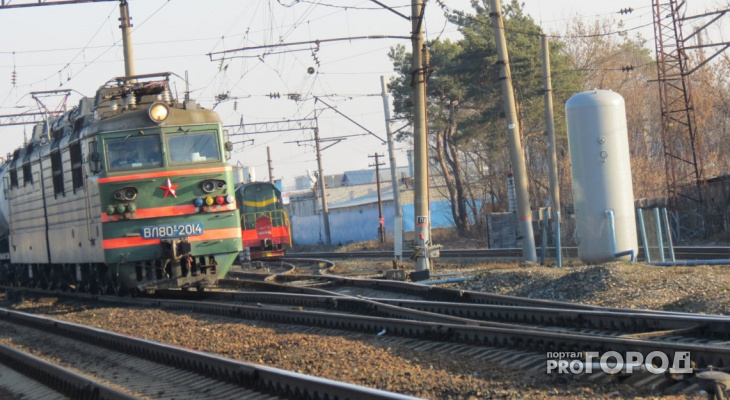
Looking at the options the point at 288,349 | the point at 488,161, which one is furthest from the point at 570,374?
the point at 488,161

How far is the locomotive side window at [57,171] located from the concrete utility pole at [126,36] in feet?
22.6

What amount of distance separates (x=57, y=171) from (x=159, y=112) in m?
3.47

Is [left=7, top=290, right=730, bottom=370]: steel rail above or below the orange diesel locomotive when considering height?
below

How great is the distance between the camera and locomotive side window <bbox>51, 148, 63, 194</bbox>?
16.4 metres

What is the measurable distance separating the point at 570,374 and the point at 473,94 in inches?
1371

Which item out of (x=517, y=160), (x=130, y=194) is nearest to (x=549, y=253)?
(x=517, y=160)

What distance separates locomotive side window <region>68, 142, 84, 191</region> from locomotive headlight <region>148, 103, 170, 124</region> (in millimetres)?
1717

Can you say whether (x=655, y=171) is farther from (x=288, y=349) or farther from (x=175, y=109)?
(x=288, y=349)

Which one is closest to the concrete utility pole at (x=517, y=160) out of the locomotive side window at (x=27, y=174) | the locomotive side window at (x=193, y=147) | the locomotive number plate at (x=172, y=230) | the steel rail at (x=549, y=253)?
the steel rail at (x=549, y=253)

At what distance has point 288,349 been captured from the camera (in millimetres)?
9141

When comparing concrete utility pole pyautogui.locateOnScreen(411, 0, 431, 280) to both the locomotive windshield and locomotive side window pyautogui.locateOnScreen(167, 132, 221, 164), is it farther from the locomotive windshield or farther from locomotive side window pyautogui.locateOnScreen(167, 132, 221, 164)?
the locomotive windshield

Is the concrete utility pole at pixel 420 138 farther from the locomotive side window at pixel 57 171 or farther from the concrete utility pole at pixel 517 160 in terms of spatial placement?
the locomotive side window at pixel 57 171

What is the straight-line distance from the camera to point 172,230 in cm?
1416

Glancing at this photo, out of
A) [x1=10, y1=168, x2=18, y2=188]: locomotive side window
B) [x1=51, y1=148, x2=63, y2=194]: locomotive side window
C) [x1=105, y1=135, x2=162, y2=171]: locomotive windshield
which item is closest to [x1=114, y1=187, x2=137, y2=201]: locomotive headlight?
[x1=105, y1=135, x2=162, y2=171]: locomotive windshield
